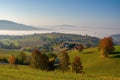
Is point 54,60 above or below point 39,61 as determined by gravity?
below

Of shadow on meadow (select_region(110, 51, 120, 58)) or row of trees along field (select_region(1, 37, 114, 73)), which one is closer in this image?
row of trees along field (select_region(1, 37, 114, 73))

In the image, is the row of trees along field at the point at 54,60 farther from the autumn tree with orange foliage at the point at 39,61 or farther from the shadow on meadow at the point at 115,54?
the shadow on meadow at the point at 115,54

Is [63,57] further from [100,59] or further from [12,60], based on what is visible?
[12,60]

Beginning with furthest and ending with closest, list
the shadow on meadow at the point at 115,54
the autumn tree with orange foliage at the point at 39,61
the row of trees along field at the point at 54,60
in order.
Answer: the shadow on meadow at the point at 115,54 → the row of trees along field at the point at 54,60 → the autumn tree with orange foliage at the point at 39,61

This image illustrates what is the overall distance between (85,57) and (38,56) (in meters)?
59.6

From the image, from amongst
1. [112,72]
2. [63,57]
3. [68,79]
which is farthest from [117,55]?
[68,79]

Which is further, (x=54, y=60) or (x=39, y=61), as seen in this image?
(x=54, y=60)

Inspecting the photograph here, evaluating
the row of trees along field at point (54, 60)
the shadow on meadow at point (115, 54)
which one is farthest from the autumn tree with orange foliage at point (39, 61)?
the shadow on meadow at point (115, 54)

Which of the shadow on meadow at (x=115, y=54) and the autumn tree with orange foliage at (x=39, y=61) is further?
the shadow on meadow at (x=115, y=54)

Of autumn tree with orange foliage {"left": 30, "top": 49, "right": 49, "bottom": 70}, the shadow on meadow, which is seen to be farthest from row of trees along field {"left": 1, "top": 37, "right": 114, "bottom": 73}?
the shadow on meadow

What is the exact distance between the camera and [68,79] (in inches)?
1160

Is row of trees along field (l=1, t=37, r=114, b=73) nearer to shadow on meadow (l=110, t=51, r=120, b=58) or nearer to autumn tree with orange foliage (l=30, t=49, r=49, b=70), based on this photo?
autumn tree with orange foliage (l=30, t=49, r=49, b=70)

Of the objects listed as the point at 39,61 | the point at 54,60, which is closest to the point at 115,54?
the point at 54,60

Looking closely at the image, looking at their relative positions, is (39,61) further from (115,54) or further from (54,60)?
(115,54)
